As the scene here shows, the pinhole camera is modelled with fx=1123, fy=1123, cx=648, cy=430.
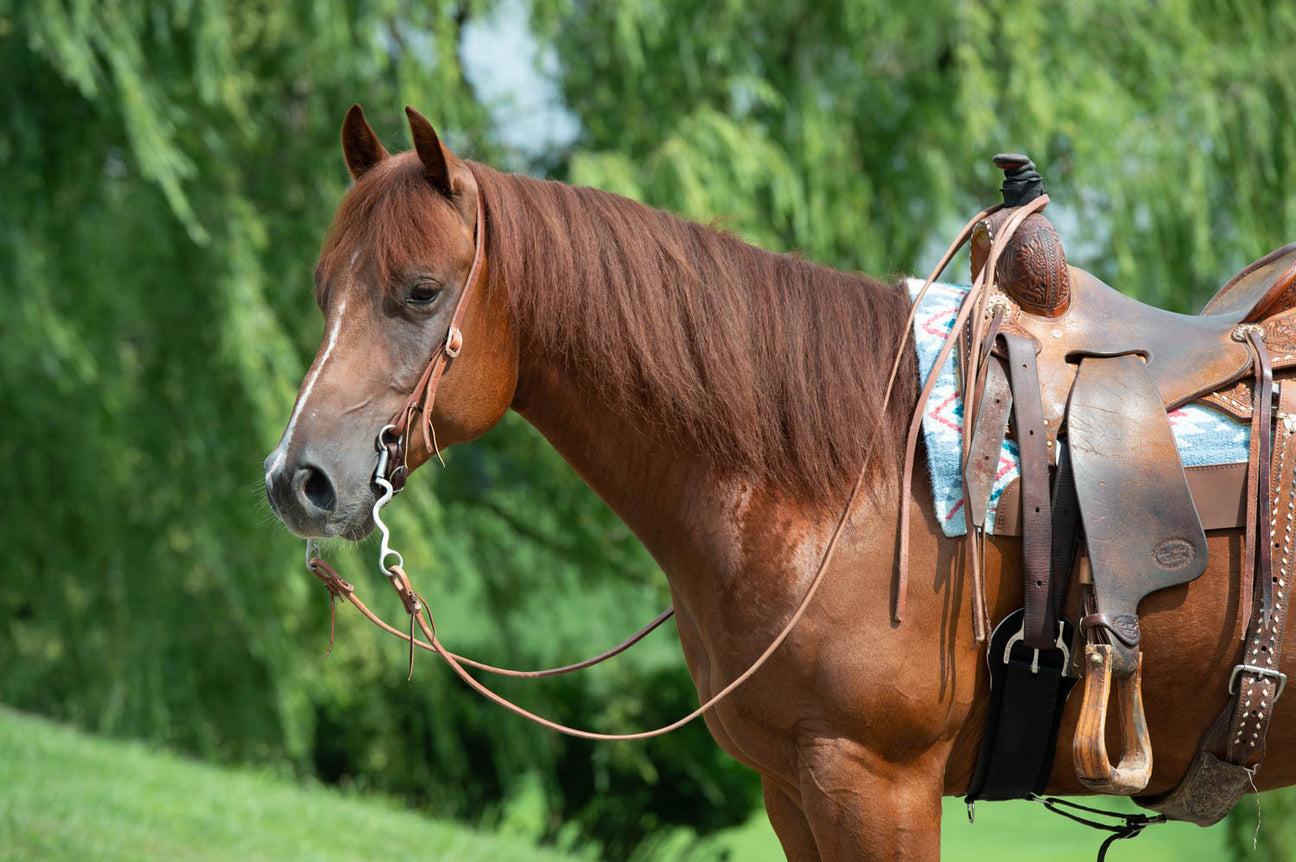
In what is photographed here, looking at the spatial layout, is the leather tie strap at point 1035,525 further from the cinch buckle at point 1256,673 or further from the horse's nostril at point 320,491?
the horse's nostril at point 320,491

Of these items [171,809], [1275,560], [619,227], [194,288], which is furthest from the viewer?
[194,288]

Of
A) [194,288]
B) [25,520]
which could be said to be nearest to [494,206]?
[194,288]

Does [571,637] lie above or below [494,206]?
below

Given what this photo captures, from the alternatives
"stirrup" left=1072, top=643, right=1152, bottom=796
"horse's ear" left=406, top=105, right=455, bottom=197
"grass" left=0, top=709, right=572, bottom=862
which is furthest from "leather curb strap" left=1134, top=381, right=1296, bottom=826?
"grass" left=0, top=709, right=572, bottom=862

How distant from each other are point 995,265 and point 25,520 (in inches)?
233

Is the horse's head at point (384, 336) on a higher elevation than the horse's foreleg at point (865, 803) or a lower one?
higher

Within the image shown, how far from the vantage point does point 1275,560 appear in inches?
72.9

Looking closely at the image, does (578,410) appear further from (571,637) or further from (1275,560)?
(571,637)

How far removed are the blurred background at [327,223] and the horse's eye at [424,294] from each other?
322 cm

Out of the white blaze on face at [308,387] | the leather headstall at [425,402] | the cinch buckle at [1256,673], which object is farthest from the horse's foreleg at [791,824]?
the white blaze on face at [308,387]

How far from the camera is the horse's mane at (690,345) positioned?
1916 millimetres

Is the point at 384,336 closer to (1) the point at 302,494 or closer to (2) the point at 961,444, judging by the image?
(1) the point at 302,494

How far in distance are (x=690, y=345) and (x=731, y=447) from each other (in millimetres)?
192

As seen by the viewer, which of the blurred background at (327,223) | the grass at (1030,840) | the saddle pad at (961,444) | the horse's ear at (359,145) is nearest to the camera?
the saddle pad at (961,444)
